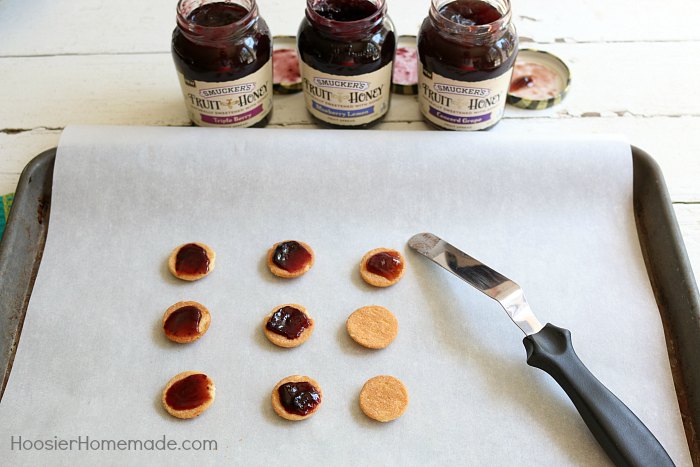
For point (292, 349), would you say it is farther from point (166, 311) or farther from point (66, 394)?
point (66, 394)

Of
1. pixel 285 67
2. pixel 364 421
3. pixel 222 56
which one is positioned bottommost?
pixel 364 421

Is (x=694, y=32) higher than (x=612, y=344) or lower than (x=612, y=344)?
higher

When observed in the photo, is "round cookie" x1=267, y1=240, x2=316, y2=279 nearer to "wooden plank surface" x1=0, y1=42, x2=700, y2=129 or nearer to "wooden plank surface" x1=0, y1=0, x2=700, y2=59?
"wooden plank surface" x1=0, y1=42, x2=700, y2=129

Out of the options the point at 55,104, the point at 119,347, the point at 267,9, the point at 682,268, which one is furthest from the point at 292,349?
the point at 267,9

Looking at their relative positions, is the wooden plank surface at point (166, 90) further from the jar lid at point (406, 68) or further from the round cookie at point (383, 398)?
the round cookie at point (383, 398)

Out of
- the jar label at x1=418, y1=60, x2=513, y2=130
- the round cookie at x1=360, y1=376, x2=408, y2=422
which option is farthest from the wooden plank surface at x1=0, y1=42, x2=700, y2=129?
the round cookie at x1=360, y1=376, x2=408, y2=422

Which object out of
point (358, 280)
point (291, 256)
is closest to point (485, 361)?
point (358, 280)

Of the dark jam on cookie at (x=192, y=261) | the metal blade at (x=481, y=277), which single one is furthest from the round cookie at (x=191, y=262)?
the metal blade at (x=481, y=277)

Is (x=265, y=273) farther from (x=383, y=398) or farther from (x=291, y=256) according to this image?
(x=383, y=398)
